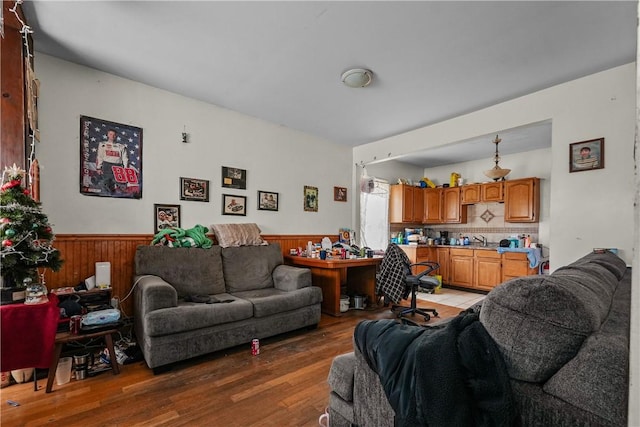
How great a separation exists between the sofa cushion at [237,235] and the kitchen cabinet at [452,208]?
428cm

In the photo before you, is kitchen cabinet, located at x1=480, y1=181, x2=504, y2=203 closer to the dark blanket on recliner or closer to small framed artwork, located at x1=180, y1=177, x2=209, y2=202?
small framed artwork, located at x1=180, y1=177, x2=209, y2=202

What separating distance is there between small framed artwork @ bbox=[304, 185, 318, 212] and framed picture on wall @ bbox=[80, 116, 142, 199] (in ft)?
7.62

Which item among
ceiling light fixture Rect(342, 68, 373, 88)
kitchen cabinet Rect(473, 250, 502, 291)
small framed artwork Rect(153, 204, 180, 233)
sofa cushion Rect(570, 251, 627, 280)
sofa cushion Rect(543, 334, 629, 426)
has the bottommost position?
kitchen cabinet Rect(473, 250, 502, 291)

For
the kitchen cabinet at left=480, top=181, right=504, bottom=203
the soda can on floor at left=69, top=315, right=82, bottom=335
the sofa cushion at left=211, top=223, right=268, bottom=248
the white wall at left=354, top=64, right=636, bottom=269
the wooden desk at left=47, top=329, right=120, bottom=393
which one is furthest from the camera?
the kitchen cabinet at left=480, top=181, right=504, bottom=203

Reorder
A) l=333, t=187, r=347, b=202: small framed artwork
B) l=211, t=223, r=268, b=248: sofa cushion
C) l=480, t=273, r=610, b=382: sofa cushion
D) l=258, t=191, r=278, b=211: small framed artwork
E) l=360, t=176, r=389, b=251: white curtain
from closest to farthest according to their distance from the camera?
l=480, t=273, r=610, b=382: sofa cushion < l=211, t=223, r=268, b=248: sofa cushion < l=258, t=191, r=278, b=211: small framed artwork < l=333, t=187, r=347, b=202: small framed artwork < l=360, t=176, r=389, b=251: white curtain

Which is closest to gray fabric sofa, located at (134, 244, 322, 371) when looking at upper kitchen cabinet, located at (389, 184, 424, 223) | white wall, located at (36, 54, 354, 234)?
white wall, located at (36, 54, 354, 234)

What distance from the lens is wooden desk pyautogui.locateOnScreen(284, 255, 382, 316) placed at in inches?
147

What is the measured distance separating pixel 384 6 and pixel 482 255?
16.1ft

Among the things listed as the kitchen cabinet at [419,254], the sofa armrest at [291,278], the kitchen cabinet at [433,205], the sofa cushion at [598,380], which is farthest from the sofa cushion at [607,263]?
the kitchen cabinet at [433,205]

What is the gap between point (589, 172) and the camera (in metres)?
2.88

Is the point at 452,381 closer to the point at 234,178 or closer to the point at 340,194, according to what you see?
the point at 234,178

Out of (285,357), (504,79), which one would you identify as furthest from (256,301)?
(504,79)

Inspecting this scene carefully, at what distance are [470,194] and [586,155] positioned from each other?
313 cm

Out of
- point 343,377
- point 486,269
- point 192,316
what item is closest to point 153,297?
point 192,316
